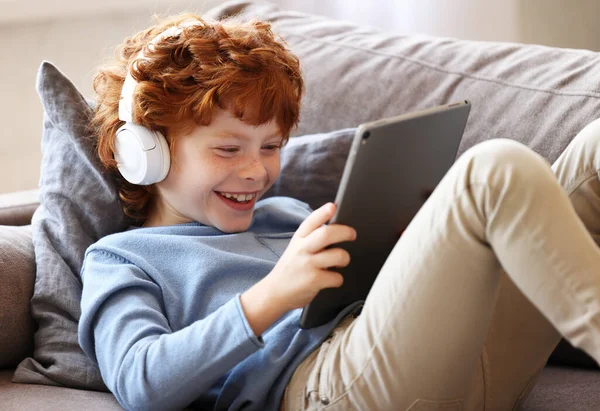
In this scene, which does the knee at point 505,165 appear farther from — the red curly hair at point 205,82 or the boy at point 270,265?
the red curly hair at point 205,82

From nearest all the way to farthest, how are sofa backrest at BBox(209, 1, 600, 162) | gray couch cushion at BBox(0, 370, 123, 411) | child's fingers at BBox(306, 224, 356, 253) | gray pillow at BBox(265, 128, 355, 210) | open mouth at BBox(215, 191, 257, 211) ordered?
1. child's fingers at BBox(306, 224, 356, 253)
2. gray couch cushion at BBox(0, 370, 123, 411)
3. open mouth at BBox(215, 191, 257, 211)
4. sofa backrest at BBox(209, 1, 600, 162)
5. gray pillow at BBox(265, 128, 355, 210)

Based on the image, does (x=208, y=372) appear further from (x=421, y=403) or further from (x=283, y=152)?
(x=283, y=152)

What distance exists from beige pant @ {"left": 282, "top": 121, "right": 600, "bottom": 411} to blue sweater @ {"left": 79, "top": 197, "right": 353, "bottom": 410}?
0.18ft

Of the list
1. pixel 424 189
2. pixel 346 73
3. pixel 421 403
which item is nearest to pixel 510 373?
pixel 421 403

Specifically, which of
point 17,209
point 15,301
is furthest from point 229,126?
point 17,209

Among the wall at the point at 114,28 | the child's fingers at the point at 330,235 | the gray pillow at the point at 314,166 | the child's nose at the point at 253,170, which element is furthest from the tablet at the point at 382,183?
the wall at the point at 114,28

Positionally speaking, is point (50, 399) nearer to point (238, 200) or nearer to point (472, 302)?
point (238, 200)

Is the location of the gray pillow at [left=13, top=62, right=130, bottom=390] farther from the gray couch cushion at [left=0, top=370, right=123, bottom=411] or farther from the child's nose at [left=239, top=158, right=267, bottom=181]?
the child's nose at [left=239, top=158, right=267, bottom=181]

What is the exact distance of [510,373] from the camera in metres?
1.00

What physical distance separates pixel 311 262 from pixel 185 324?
11.3 inches

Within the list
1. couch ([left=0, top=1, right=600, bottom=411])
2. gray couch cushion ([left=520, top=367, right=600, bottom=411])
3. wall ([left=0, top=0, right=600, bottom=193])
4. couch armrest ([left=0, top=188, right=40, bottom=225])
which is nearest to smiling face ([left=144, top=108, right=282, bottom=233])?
couch ([left=0, top=1, right=600, bottom=411])

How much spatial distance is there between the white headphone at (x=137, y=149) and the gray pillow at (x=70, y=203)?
0.12 meters

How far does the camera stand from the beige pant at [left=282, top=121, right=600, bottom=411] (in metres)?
0.81

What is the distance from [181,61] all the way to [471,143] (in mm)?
530
